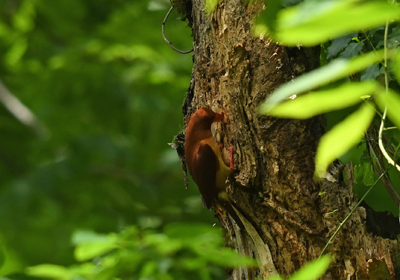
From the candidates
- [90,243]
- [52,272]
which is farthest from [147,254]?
[52,272]

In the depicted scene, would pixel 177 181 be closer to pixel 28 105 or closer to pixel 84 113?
pixel 84 113

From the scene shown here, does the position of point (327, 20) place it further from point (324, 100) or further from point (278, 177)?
point (278, 177)

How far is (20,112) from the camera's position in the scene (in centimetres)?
735

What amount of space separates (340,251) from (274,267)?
304 mm

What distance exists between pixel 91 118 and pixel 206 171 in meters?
4.72

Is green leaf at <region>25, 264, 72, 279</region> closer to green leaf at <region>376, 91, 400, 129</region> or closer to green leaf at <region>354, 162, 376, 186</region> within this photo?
green leaf at <region>354, 162, 376, 186</region>

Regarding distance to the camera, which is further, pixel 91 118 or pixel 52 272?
pixel 91 118

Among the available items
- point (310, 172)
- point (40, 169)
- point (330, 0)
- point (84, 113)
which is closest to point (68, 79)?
point (84, 113)

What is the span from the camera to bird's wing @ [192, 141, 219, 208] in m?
2.49

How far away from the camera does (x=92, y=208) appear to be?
19.7 feet

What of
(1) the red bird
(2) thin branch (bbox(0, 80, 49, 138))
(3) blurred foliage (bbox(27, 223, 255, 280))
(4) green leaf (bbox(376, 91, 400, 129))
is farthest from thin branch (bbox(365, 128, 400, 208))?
(2) thin branch (bbox(0, 80, 49, 138))

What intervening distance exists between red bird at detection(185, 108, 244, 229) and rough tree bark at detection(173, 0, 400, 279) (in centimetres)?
9

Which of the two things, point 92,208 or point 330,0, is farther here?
point 92,208

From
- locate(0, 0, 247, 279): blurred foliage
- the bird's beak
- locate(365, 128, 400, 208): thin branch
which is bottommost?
locate(365, 128, 400, 208): thin branch
